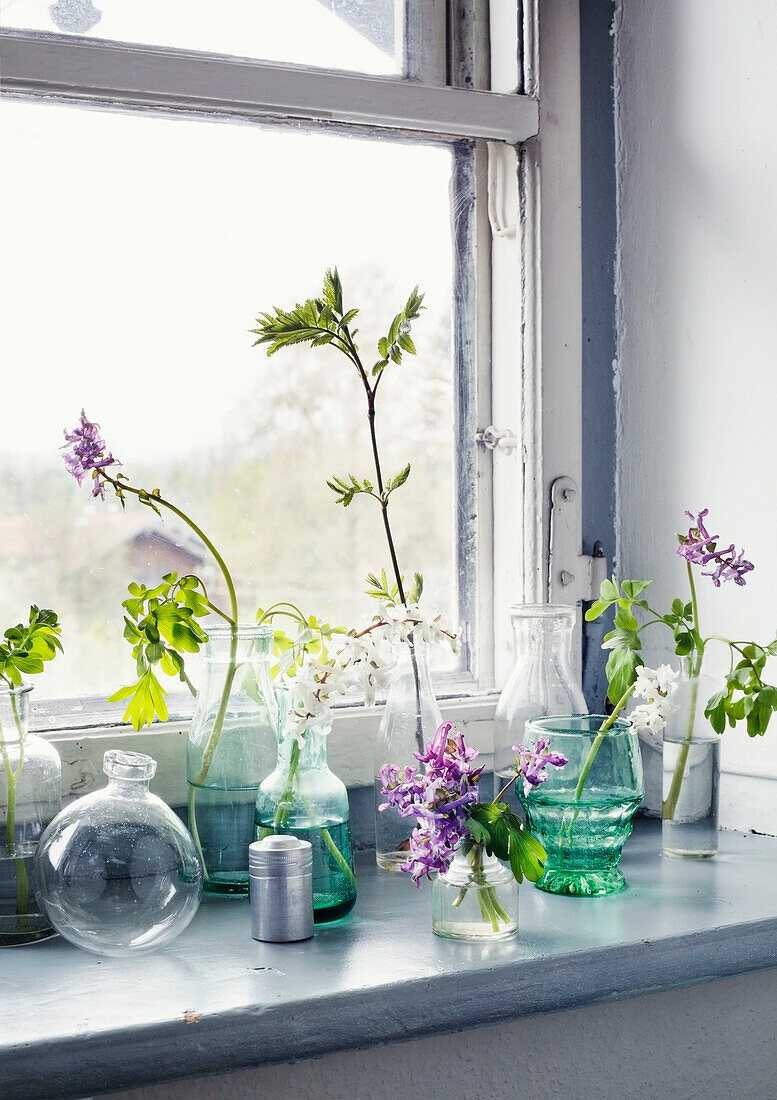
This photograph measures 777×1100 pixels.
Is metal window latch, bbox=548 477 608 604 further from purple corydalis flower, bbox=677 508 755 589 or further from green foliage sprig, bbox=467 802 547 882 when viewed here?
green foliage sprig, bbox=467 802 547 882

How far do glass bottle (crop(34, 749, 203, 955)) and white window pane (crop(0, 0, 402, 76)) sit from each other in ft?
2.37

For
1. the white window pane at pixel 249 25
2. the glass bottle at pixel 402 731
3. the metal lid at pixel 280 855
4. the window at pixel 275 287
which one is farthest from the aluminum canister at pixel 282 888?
the white window pane at pixel 249 25

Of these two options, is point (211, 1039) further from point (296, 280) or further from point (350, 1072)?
point (296, 280)

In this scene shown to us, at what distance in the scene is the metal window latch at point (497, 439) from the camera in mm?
1244

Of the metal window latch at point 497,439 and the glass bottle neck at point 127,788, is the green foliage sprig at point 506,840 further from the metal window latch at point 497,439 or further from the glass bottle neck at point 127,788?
the metal window latch at point 497,439

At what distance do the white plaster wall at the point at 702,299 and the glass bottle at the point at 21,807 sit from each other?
0.66 metres

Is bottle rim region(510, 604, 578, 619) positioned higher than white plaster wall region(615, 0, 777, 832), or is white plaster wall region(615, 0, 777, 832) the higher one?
white plaster wall region(615, 0, 777, 832)

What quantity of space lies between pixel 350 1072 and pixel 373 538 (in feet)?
1.85

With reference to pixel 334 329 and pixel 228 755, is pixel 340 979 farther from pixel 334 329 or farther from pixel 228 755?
pixel 334 329

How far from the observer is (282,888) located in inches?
33.9

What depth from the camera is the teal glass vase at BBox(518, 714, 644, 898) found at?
3.23ft

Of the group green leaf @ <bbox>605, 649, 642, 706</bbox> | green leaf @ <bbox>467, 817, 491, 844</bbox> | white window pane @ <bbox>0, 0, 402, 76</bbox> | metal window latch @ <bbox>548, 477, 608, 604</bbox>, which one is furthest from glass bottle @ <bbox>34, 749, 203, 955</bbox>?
white window pane @ <bbox>0, 0, 402, 76</bbox>

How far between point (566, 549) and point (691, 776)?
0.91ft

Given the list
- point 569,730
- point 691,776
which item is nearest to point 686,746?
point 691,776
